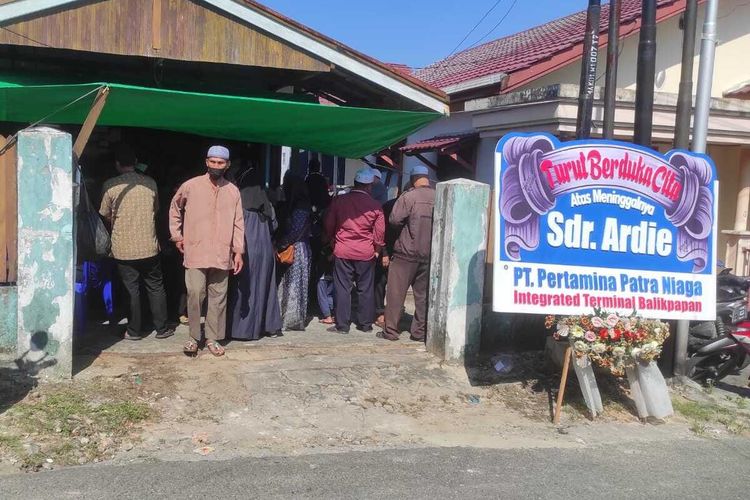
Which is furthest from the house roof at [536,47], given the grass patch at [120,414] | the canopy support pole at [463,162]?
the grass patch at [120,414]

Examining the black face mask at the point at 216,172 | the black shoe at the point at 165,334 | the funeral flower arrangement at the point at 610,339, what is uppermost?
the black face mask at the point at 216,172

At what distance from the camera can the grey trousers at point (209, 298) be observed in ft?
19.3

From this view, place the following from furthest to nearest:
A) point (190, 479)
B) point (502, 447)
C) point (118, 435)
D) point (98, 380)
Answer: point (98, 380), point (502, 447), point (118, 435), point (190, 479)

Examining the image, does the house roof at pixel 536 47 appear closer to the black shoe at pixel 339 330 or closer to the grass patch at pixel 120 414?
the black shoe at pixel 339 330

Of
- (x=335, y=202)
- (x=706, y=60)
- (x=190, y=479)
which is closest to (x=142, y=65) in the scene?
(x=335, y=202)

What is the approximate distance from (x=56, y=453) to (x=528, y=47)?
1212 cm

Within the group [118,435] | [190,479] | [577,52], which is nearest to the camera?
[190,479]

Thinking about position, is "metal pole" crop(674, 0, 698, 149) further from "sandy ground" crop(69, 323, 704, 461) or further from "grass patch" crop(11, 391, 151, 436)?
"grass patch" crop(11, 391, 151, 436)

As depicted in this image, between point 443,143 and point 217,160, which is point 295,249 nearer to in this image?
point 217,160

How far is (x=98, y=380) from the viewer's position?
17.2ft

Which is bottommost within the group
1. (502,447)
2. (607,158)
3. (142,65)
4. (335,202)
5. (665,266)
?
(502,447)

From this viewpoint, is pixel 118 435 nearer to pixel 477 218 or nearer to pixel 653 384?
pixel 477 218

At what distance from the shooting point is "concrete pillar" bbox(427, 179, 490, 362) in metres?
6.38

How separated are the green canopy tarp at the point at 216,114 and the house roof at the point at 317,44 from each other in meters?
0.27
